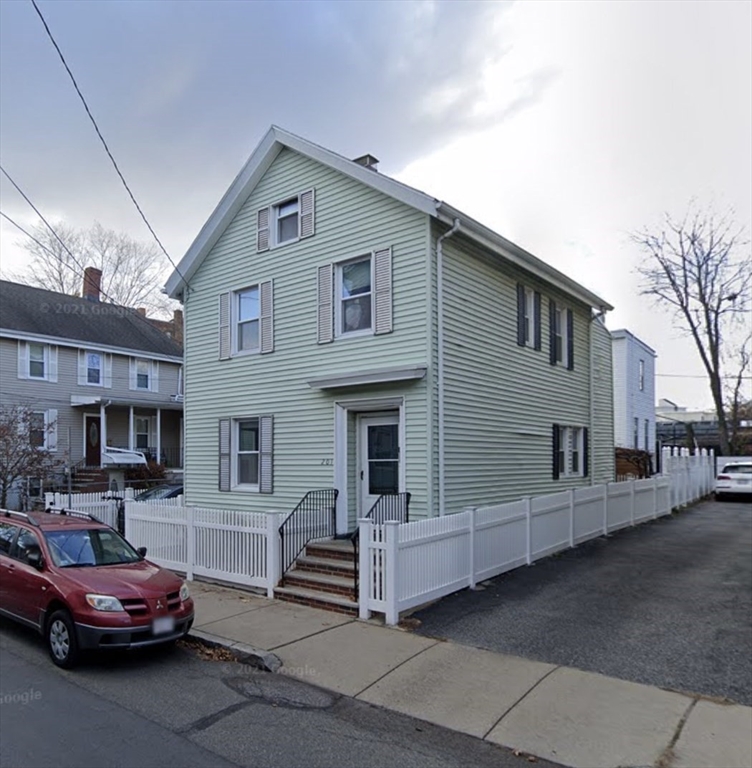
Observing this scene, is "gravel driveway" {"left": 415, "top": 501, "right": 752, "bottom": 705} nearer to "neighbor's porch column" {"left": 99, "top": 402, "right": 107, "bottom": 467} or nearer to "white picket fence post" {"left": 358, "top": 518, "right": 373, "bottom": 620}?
"white picket fence post" {"left": 358, "top": 518, "right": 373, "bottom": 620}

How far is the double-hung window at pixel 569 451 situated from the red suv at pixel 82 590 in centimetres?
994

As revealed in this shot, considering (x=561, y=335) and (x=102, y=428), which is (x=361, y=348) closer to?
(x=561, y=335)

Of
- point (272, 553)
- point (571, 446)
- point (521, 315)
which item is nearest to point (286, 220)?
point (521, 315)

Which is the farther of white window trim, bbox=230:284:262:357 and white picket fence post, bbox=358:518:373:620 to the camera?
white window trim, bbox=230:284:262:357

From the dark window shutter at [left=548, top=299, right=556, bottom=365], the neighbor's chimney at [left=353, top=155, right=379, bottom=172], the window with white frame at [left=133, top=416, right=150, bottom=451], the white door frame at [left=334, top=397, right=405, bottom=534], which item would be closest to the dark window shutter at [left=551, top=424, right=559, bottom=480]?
the dark window shutter at [left=548, top=299, right=556, bottom=365]

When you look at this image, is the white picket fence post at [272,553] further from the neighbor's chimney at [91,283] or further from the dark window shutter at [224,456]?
the neighbor's chimney at [91,283]

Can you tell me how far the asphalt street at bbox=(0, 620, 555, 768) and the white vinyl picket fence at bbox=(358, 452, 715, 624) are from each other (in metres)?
2.10

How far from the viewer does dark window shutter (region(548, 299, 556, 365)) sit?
14.6 meters

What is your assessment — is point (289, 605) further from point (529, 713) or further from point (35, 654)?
point (529, 713)

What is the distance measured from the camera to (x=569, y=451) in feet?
51.3

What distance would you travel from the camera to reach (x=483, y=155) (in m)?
14.3

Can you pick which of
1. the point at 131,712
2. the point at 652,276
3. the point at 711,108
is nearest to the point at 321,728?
the point at 131,712

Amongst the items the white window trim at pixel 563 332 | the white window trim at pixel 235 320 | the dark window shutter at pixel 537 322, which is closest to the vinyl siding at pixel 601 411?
the white window trim at pixel 563 332

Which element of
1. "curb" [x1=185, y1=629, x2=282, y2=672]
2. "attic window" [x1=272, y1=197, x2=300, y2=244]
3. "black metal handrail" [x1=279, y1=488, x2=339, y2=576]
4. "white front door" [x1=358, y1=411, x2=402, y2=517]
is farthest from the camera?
"attic window" [x1=272, y1=197, x2=300, y2=244]
